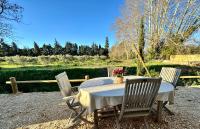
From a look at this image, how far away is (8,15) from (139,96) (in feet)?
25.8

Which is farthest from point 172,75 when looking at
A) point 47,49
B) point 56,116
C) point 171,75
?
point 47,49

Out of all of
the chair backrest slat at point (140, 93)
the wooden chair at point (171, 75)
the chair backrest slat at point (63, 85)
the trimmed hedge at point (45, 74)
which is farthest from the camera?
the trimmed hedge at point (45, 74)

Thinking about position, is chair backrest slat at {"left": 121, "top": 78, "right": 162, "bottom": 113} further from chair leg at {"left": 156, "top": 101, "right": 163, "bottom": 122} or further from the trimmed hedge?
the trimmed hedge

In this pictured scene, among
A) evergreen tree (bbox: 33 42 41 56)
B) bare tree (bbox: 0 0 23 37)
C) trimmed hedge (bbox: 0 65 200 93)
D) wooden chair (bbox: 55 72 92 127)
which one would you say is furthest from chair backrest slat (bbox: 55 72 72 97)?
evergreen tree (bbox: 33 42 41 56)

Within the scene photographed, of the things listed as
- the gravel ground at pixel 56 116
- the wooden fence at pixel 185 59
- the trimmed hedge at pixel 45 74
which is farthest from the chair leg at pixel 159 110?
the wooden fence at pixel 185 59

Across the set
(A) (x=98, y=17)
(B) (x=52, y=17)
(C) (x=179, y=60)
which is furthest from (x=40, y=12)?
(C) (x=179, y=60)

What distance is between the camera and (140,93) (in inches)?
92.5

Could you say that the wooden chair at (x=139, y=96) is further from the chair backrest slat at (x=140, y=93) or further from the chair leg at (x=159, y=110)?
the chair leg at (x=159, y=110)

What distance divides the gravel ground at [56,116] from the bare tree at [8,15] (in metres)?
3.86

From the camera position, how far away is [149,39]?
33.0 ft

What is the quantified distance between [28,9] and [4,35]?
1.73 metres

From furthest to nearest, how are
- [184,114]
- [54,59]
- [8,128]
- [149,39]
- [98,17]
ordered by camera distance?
[54,59] < [98,17] < [149,39] < [184,114] < [8,128]

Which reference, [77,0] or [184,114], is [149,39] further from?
[184,114]

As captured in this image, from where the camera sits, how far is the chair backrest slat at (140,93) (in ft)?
7.43
